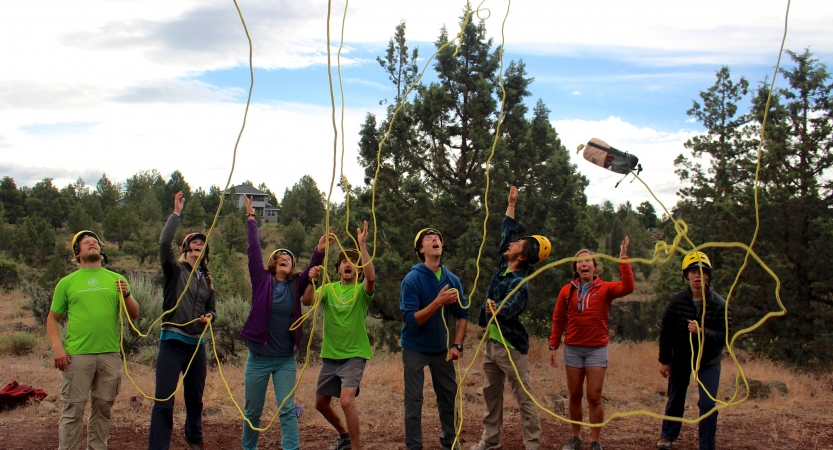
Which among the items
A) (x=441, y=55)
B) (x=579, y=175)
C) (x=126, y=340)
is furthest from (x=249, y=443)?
(x=579, y=175)

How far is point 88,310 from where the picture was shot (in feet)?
14.6

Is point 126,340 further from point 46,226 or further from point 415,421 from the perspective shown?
point 46,226

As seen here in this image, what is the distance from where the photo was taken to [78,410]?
429 cm

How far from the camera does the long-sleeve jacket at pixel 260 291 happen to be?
469 cm

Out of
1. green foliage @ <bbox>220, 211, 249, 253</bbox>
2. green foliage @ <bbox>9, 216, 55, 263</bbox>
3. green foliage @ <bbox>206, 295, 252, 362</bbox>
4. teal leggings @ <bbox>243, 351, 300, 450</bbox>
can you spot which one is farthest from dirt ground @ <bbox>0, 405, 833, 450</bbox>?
green foliage @ <bbox>220, 211, 249, 253</bbox>

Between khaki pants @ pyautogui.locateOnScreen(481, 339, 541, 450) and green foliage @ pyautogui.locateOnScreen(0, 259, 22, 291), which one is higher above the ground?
khaki pants @ pyautogui.locateOnScreen(481, 339, 541, 450)

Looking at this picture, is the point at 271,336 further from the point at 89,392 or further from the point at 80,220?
the point at 80,220

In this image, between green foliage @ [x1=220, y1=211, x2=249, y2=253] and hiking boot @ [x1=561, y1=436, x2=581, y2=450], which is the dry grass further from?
green foliage @ [x1=220, y1=211, x2=249, y2=253]

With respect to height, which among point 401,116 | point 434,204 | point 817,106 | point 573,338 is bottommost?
point 573,338

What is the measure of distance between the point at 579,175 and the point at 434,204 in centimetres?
440

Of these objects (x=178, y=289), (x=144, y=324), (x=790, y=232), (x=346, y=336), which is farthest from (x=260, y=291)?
(x=790, y=232)

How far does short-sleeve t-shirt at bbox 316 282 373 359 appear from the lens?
15.5ft

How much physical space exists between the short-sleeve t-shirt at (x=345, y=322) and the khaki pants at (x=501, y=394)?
108cm

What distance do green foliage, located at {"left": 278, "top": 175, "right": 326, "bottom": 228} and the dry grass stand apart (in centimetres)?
4929
